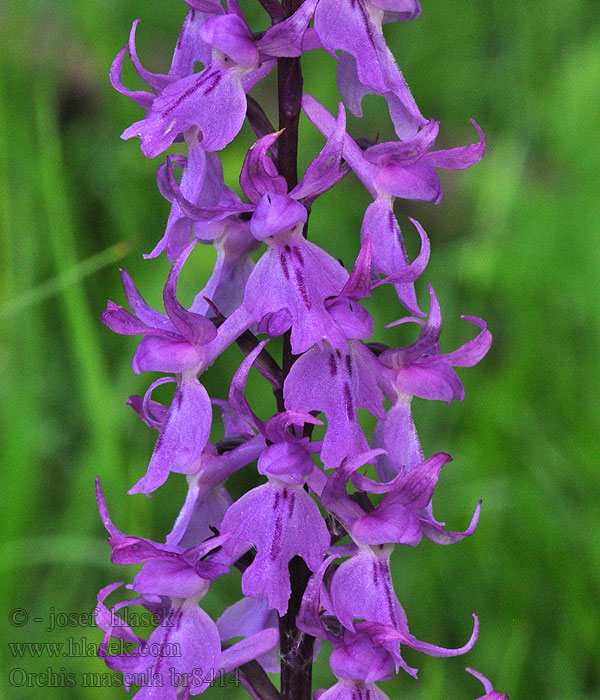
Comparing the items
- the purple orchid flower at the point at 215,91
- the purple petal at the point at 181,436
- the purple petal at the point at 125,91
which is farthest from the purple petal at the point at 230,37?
the purple petal at the point at 181,436

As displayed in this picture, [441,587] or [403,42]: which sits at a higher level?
[403,42]

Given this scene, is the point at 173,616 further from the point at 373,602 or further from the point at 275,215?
the point at 275,215

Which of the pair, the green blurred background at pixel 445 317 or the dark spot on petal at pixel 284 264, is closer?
the dark spot on petal at pixel 284 264

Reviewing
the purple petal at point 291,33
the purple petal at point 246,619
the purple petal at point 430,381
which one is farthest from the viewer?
the purple petal at point 246,619

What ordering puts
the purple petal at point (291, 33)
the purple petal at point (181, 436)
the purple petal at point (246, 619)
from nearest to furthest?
1. the purple petal at point (291, 33)
2. the purple petal at point (181, 436)
3. the purple petal at point (246, 619)

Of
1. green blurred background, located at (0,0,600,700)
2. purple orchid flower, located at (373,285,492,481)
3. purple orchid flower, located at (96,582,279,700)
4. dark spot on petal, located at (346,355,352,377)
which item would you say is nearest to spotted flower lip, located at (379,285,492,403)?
purple orchid flower, located at (373,285,492,481)

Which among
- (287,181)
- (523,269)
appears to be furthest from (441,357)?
(523,269)

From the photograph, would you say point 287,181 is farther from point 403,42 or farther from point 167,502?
point 403,42

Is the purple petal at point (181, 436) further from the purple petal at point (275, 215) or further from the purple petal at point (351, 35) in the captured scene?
the purple petal at point (351, 35)
